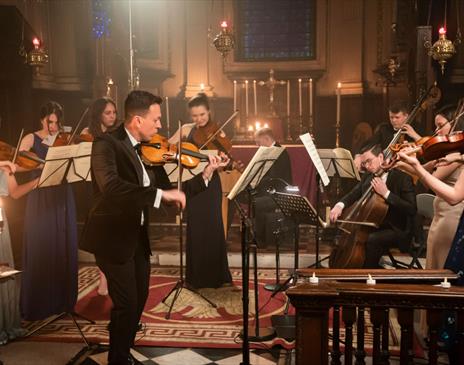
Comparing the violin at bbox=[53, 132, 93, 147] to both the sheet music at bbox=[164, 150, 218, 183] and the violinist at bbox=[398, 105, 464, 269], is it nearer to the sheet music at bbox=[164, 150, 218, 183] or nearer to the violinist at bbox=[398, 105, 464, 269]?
the sheet music at bbox=[164, 150, 218, 183]

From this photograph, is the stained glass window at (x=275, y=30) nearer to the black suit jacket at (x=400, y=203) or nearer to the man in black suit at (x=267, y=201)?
→ the man in black suit at (x=267, y=201)

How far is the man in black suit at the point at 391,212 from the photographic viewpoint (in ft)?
15.7

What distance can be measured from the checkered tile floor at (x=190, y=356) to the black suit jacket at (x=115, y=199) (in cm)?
97

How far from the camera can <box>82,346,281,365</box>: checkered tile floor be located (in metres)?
3.77

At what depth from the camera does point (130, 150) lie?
3.37 m

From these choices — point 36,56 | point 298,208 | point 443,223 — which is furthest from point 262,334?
point 36,56

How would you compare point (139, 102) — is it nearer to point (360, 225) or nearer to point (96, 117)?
point (96, 117)

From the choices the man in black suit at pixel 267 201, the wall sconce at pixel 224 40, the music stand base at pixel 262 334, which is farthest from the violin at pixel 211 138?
the wall sconce at pixel 224 40

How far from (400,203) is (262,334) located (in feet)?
5.53

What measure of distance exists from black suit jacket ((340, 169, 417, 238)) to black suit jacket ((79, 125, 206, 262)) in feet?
7.87

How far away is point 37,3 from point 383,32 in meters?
6.57

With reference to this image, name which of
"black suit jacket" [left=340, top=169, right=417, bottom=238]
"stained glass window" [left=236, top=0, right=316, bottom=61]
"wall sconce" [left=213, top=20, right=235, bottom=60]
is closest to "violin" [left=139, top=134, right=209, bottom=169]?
"black suit jacket" [left=340, top=169, right=417, bottom=238]

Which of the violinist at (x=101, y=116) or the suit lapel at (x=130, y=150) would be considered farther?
the violinist at (x=101, y=116)

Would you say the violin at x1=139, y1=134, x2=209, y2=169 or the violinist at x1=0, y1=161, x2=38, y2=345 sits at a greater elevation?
the violin at x1=139, y1=134, x2=209, y2=169
